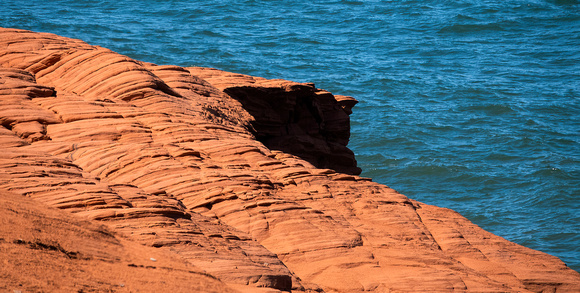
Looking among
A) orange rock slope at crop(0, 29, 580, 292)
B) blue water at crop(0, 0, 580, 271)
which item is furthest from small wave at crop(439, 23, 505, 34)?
orange rock slope at crop(0, 29, 580, 292)

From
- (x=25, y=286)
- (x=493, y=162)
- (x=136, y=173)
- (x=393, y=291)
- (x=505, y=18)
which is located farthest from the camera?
(x=505, y=18)

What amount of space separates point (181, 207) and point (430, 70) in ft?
108

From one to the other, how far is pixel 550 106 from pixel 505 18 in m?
12.5

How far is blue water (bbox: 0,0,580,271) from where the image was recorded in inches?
1107

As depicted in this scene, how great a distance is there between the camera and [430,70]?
38.8 metres

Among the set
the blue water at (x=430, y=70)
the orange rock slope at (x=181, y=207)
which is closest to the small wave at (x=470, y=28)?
the blue water at (x=430, y=70)

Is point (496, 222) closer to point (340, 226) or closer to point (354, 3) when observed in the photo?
point (340, 226)

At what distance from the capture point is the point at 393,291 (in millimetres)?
8242

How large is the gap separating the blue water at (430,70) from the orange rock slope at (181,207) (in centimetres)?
1365

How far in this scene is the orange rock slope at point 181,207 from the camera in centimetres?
629

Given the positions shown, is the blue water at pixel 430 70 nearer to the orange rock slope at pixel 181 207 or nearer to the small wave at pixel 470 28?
the small wave at pixel 470 28

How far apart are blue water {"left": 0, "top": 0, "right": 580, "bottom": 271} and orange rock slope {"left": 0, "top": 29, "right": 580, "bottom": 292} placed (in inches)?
537

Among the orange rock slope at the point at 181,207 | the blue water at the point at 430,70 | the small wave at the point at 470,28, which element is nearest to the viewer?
the orange rock slope at the point at 181,207

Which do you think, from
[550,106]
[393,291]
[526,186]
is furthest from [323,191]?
[550,106]
